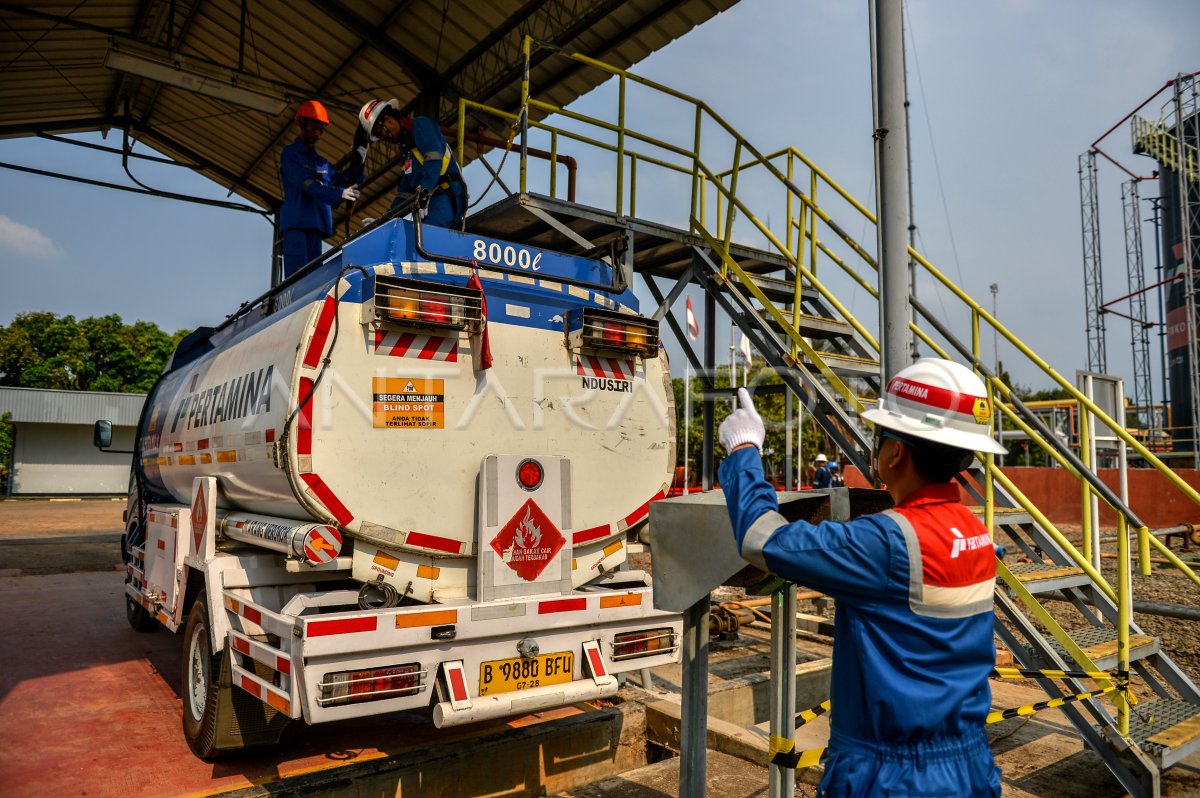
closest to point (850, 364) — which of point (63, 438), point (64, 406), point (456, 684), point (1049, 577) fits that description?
point (1049, 577)

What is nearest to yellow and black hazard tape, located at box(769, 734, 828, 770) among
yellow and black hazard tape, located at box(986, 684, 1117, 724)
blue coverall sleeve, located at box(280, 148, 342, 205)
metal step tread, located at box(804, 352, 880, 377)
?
yellow and black hazard tape, located at box(986, 684, 1117, 724)

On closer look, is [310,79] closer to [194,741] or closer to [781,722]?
[194,741]

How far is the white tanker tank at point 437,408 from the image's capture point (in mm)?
4227

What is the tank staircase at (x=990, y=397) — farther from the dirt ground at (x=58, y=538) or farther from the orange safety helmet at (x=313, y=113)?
the dirt ground at (x=58, y=538)

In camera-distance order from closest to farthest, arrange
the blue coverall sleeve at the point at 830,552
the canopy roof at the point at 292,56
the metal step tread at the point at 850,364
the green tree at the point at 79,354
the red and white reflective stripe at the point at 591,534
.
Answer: the blue coverall sleeve at the point at 830,552 → the red and white reflective stripe at the point at 591,534 → the metal step tread at the point at 850,364 → the canopy roof at the point at 292,56 → the green tree at the point at 79,354

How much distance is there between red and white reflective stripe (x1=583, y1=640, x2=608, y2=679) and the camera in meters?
4.58

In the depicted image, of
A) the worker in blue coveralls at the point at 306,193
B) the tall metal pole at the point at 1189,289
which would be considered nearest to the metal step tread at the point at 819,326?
the worker in blue coveralls at the point at 306,193

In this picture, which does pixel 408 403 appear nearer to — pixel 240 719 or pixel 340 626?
pixel 340 626

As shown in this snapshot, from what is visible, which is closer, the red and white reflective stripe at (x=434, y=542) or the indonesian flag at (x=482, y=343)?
the red and white reflective stripe at (x=434, y=542)

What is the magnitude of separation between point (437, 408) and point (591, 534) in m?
1.29

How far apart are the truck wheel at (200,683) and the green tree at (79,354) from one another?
1755 inches

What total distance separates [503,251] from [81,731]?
418 cm

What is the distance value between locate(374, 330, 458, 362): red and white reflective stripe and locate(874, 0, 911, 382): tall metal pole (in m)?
2.48

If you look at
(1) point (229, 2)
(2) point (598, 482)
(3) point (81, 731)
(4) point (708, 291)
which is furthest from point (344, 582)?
(1) point (229, 2)
